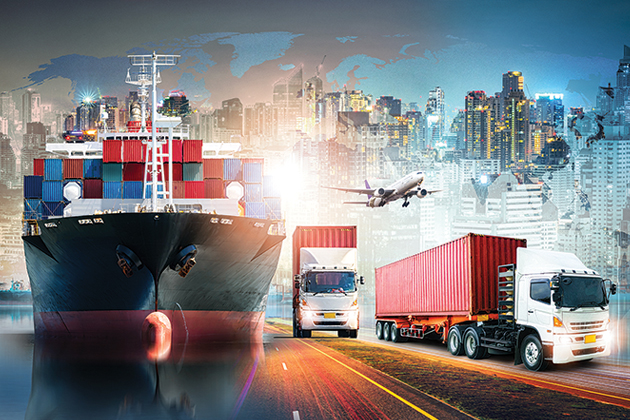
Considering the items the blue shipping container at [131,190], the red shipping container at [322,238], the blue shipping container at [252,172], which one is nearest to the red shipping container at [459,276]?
the red shipping container at [322,238]

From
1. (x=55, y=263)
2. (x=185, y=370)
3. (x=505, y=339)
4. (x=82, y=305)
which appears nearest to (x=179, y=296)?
(x=82, y=305)

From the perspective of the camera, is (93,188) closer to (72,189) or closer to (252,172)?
(72,189)

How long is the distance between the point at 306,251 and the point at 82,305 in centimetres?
1174

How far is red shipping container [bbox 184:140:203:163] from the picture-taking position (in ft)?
119

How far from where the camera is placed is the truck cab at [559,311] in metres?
17.4

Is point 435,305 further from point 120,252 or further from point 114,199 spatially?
point 114,199

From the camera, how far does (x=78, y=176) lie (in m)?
36.2

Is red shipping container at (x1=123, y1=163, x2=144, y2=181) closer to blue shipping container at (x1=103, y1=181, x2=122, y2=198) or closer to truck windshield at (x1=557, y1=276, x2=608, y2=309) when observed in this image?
blue shipping container at (x1=103, y1=181, x2=122, y2=198)

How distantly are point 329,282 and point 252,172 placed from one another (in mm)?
11528

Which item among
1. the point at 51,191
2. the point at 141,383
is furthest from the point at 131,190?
the point at 141,383

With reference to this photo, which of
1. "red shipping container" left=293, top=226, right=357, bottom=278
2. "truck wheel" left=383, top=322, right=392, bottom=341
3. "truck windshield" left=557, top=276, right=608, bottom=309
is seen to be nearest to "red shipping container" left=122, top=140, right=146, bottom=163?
"red shipping container" left=293, top=226, right=357, bottom=278

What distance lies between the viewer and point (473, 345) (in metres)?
21.7

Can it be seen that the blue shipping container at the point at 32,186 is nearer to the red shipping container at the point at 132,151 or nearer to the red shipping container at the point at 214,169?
the red shipping container at the point at 132,151

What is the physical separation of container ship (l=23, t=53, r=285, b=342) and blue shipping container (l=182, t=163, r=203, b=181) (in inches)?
2.5
